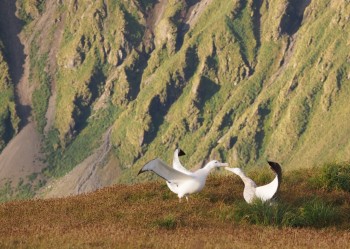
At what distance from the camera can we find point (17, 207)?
2597 cm

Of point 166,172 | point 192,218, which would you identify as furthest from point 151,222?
point 166,172

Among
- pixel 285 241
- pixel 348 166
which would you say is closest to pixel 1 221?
pixel 285 241

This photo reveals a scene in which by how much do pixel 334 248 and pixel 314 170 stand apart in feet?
44.0

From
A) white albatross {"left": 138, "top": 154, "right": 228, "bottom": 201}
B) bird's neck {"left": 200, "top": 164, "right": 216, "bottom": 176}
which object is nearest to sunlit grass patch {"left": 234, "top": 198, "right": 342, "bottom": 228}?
white albatross {"left": 138, "top": 154, "right": 228, "bottom": 201}

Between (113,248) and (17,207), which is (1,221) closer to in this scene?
(17,207)

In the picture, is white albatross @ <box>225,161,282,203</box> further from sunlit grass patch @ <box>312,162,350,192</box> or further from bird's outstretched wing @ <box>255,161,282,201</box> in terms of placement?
sunlit grass patch @ <box>312,162,350,192</box>

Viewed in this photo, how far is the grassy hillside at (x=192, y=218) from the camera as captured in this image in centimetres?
1770

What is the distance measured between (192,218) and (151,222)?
159 cm

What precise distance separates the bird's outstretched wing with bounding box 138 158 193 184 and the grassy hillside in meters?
0.91

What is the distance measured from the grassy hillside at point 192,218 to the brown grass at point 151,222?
0.07ft

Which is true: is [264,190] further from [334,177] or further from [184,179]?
[334,177]

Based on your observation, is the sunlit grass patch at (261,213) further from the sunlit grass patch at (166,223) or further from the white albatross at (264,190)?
the sunlit grass patch at (166,223)

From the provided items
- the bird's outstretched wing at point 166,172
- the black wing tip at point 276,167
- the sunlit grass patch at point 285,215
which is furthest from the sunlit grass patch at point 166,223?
the black wing tip at point 276,167

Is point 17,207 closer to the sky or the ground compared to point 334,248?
closer to the ground
